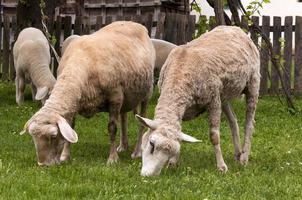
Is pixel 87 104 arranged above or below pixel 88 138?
above

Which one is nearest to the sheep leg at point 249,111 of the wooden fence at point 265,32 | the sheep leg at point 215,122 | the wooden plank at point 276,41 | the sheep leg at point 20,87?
the sheep leg at point 215,122

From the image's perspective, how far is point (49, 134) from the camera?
6977mm

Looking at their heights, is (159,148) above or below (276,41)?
below

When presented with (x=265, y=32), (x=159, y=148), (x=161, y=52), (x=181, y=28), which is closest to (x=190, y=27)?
(x=181, y=28)

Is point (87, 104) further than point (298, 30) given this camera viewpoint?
No

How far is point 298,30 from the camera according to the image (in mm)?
15469

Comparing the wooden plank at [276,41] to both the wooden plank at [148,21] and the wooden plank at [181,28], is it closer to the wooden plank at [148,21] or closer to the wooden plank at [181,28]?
the wooden plank at [181,28]

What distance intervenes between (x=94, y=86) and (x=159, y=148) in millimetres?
1506

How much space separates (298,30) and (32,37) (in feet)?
20.8

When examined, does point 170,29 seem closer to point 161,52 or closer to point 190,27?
point 190,27

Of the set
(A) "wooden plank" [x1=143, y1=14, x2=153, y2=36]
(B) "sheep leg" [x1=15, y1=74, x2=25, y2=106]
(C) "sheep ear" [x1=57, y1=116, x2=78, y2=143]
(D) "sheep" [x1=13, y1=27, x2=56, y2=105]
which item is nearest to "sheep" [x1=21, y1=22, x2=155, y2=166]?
(C) "sheep ear" [x1=57, y1=116, x2=78, y2=143]

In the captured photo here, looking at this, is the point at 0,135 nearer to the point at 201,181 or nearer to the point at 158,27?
the point at 201,181

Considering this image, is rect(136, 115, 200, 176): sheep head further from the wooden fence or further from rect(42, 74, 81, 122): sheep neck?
the wooden fence

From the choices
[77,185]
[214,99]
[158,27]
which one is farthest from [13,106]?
[77,185]
